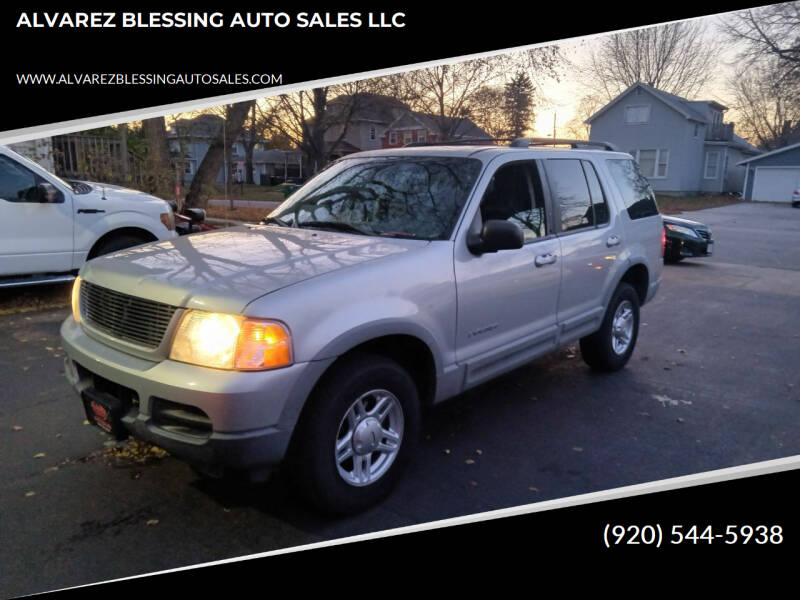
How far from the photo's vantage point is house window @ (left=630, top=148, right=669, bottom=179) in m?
41.3

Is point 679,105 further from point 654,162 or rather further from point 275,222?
point 275,222

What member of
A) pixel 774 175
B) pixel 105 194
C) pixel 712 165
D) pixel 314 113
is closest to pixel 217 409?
pixel 105 194

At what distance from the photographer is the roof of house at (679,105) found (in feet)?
131

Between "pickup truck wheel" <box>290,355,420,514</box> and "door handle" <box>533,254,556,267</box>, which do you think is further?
"door handle" <box>533,254,556,267</box>

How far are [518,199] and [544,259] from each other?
1.51 ft

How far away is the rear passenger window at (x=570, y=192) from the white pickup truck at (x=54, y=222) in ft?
17.4

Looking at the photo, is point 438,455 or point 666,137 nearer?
point 438,455

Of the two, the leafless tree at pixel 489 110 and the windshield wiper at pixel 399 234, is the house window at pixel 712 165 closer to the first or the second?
the leafless tree at pixel 489 110

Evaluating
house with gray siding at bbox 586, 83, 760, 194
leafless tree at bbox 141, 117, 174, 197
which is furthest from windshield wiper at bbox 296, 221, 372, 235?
house with gray siding at bbox 586, 83, 760, 194

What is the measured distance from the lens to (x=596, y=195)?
5.43 meters

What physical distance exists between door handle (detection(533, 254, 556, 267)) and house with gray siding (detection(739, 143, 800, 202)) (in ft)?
142

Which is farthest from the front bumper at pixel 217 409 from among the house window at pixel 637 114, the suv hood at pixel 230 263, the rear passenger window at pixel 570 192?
the house window at pixel 637 114

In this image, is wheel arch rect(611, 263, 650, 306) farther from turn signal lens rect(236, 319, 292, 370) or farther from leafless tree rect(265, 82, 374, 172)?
leafless tree rect(265, 82, 374, 172)

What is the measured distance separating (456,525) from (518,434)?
135 centimetres
